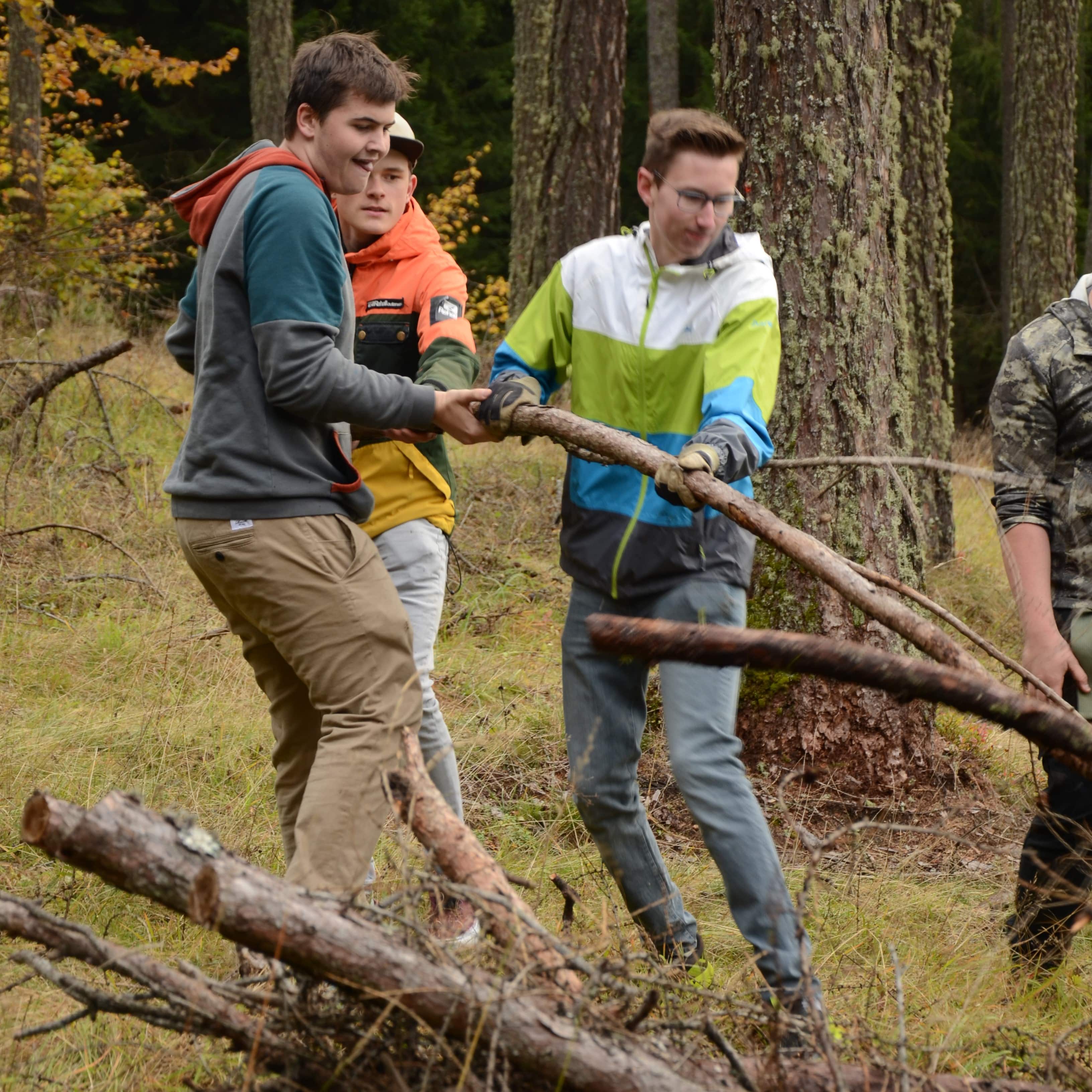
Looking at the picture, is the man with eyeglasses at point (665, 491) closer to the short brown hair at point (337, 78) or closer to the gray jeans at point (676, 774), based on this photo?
the gray jeans at point (676, 774)

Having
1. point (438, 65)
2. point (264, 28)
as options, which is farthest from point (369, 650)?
point (438, 65)

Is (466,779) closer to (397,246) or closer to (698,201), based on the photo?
(397,246)

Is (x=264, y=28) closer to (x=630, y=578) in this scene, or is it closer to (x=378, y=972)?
(x=630, y=578)

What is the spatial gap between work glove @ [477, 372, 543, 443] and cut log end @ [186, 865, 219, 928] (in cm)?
140

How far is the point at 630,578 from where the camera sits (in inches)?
111

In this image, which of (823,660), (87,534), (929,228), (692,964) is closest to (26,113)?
(87,534)

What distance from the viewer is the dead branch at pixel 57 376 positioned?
6.56 metres

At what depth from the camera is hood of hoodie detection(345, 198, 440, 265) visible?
336cm

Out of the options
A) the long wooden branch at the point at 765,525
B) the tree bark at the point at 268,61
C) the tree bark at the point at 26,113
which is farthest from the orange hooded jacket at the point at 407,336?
the tree bark at the point at 26,113

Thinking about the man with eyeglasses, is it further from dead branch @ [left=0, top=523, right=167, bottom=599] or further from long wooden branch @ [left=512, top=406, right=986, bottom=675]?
dead branch @ [left=0, top=523, right=167, bottom=599]

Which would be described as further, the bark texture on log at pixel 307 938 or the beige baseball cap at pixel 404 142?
the beige baseball cap at pixel 404 142

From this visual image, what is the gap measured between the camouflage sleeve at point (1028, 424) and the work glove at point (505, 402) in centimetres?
125

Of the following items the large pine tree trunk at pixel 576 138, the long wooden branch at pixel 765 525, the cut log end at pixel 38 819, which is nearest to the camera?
the cut log end at pixel 38 819

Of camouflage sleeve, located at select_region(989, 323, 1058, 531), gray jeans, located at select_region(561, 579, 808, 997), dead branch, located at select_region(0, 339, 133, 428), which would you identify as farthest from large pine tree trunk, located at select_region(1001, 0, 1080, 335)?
gray jeans, located at select_region(561, 579, 808, 997)
